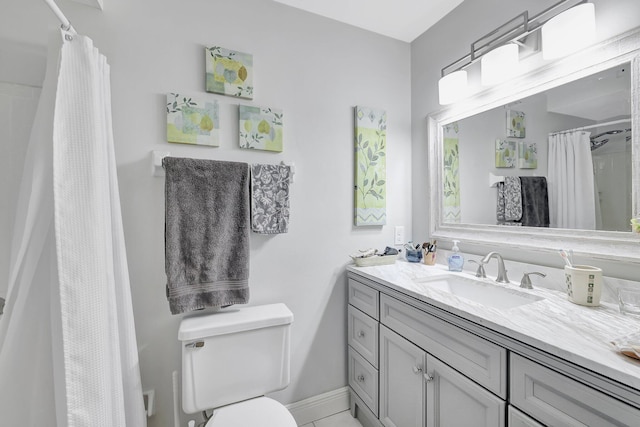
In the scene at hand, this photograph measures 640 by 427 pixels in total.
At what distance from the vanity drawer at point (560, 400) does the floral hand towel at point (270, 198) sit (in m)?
1.11

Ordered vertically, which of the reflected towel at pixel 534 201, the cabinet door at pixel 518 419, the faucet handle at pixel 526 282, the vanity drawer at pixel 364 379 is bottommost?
the vanity drawer at pixel 364 379

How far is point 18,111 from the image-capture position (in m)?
1.10

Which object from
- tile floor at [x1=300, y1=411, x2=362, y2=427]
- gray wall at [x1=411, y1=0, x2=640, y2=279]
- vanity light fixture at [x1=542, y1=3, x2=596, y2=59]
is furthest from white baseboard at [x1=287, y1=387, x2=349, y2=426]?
vanity light fixture at [x1=542, y1=3, x2=596, y2=59]

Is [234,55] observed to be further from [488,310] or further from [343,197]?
[488,310]

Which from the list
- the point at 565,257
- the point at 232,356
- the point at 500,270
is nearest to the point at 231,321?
the point at 232,356

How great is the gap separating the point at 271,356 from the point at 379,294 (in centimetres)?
62

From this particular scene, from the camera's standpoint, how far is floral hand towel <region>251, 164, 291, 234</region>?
1415mm

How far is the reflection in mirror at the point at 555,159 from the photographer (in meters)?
1.02

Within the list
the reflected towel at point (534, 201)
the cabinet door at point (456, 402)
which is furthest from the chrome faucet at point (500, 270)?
the cabinet door at point (456, 402)

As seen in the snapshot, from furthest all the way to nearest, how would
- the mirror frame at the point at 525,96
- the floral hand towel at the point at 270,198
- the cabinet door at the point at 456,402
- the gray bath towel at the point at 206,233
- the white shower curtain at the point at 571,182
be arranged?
the floral hand towel at the point at 270,198 < the gray bath towel at the point at 206,233 < the white shower curtain at the point at 571,182 < the mirror frame at the point at 525,96 < the cabinet door at the point at 456,402

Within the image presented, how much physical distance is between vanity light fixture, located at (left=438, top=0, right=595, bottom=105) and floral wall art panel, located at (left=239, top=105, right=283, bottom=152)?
3.34ft

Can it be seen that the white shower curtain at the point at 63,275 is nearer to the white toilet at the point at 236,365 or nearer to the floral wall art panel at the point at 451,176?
the white toilet at the point at 236,365

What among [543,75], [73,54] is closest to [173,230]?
[73,54]

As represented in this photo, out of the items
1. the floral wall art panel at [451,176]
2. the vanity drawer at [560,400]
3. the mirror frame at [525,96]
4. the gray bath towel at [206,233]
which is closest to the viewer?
the vanity drawer at [560,400]
